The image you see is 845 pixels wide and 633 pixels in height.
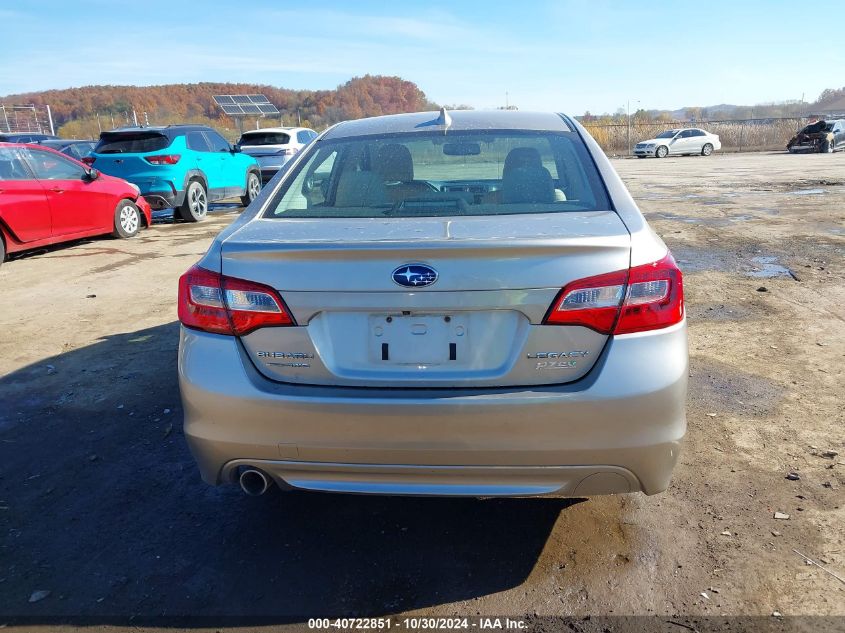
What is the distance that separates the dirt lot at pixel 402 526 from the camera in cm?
250

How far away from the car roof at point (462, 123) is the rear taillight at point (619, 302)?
4.35 ft

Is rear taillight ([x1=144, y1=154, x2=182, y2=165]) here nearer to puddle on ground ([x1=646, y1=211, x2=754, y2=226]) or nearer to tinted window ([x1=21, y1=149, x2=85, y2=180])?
tinted window ([x1=21, y1=149, x2=85, y2=180])

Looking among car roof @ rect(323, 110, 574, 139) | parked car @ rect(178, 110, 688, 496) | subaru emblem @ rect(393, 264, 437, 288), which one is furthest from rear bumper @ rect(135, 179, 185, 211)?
subaru emblem @ rect(393, 264, 437, 288)

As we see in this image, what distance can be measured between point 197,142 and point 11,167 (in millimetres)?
4552

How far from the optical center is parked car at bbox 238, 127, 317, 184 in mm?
17094

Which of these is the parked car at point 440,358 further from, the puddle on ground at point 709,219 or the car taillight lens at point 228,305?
the puddle on ground at point 709,219

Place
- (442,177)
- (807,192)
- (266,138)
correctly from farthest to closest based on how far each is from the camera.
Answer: (266,138) → (807,192) → (442,177)

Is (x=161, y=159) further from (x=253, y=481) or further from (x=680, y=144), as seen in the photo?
(x=680, y=144)

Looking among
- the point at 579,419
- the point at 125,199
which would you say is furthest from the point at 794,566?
the point at 125,199

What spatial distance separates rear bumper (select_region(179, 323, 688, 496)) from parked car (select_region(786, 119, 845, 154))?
37491 mm

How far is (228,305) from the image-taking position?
2377 millimetres

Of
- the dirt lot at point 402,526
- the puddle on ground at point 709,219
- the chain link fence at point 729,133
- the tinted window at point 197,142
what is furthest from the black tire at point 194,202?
the chain link fence at point 729,133

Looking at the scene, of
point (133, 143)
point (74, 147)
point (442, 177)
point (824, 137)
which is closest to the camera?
point (442, 177)

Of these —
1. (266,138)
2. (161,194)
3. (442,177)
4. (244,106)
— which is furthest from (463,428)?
(244,106)
